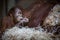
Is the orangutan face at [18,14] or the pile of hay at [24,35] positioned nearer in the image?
the pile of hay at [24,35]

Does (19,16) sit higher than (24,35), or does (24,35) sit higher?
(19,16)

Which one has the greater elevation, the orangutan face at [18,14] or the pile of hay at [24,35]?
the orangutan face at [18,14]

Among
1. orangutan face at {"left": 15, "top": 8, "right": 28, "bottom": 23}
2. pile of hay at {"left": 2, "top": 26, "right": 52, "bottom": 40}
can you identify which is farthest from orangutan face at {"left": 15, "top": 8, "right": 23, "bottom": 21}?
pile of hay at {"left": 2, "top": 26, "right": 52, "bottom": 40}

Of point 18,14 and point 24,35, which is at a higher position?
point 18,14

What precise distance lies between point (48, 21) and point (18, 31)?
500mm

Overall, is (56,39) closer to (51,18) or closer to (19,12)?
(51,18)

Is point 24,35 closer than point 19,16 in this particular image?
Yes

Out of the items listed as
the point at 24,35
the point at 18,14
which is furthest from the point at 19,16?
the point at 24,35

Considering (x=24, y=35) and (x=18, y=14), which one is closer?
(x=24, y=35)

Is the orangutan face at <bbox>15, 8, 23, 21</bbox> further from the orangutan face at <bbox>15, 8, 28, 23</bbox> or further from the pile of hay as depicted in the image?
the pile of hay

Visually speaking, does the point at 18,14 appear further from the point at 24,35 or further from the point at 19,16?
the point at 24,35

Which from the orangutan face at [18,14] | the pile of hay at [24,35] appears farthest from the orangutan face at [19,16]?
the pile of hay at [24,35]

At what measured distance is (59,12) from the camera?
9.11ft

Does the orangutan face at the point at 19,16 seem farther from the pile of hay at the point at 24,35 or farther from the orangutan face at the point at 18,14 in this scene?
the pile of hay at the point at 24,35
